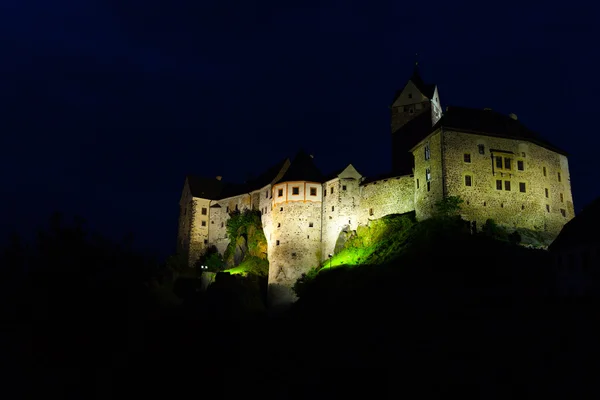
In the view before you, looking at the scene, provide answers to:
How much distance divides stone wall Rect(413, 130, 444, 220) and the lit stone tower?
477 inches

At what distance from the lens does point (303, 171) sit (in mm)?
66875

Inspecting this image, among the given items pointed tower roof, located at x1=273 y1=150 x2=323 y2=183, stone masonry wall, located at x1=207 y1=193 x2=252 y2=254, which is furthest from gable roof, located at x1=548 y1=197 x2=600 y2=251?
stone masonry wall, located at x1=207 y1=193 x2=252 y2=254

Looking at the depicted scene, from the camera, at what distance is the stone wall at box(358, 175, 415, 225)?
58.7 metres

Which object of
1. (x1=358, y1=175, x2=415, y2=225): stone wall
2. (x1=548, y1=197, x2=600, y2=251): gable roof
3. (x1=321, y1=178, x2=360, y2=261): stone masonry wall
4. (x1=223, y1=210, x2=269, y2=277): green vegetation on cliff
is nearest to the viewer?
(x1=548, y1=197, x2=600, y2=251): gable roof

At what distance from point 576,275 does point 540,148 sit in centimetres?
2151

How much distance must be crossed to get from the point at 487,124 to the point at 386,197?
1225 cm

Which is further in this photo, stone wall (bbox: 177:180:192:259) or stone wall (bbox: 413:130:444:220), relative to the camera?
stone wall (bbox: 177:180:192:259)

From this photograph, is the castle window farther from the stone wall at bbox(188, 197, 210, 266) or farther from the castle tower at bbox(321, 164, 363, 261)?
the stone wall at bbox(188, 197, 210, 266)

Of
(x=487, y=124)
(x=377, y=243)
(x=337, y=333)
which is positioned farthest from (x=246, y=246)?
(x=487, y=124)

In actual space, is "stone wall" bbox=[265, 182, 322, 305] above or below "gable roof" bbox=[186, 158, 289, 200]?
below

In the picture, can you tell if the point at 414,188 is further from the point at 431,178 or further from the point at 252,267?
the point at 252,267

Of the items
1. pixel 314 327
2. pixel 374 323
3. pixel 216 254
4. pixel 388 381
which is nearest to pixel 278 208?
pixel 216 254

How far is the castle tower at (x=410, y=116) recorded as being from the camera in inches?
2699

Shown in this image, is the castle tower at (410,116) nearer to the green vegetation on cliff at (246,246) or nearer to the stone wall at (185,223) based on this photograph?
the green vegetation on cliff at (246,246)
